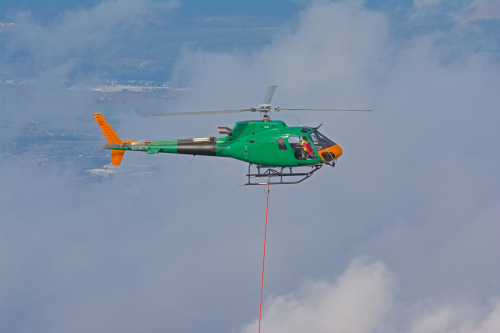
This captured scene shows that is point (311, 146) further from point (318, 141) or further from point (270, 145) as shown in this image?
point (270, 145)

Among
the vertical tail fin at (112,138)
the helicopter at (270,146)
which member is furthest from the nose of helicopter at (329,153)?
the vertical tail fin at (112,138)

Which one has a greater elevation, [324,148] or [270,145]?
[270,145]

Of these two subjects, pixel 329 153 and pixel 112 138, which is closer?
pixel 329 153

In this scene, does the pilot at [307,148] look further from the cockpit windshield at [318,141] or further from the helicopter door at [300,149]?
the cockpit windshield at [318,141]

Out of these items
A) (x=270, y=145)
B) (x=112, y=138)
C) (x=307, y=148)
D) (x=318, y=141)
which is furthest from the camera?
(x=112, y=138)

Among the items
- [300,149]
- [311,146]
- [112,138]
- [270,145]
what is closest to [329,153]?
[311,146]

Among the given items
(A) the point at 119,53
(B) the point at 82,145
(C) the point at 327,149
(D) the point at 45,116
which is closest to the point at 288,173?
(C) the point at 327,149

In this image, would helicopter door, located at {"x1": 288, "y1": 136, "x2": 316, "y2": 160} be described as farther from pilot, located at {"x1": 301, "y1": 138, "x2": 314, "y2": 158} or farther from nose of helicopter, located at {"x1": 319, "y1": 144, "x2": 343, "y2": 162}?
nose of helicopter, located at {"x1": 319, "y1": 144, "x2": 343, "y2": 162}

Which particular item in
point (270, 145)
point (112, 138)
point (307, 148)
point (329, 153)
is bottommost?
point (329, 153)

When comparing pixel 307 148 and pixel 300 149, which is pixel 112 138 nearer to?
pixel 300 149

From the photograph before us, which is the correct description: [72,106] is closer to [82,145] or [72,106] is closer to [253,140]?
[82,145]

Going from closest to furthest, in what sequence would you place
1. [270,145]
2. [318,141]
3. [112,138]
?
[318,141], [270,145], [112,138]
